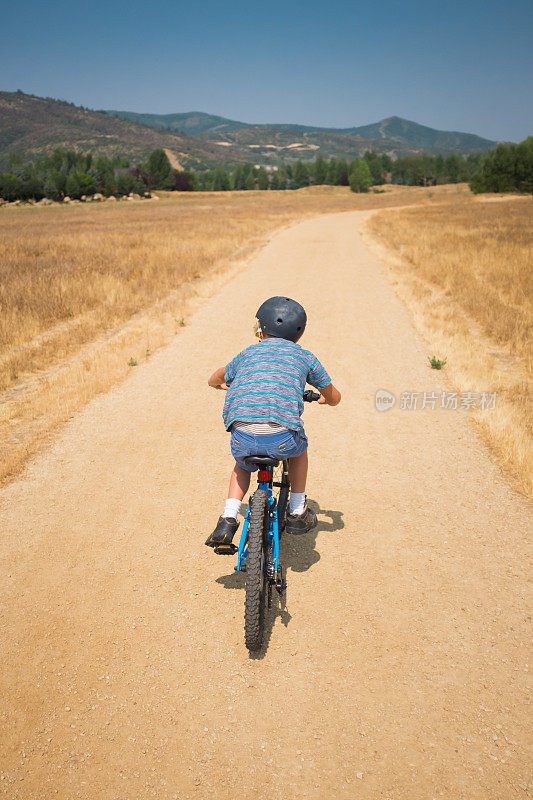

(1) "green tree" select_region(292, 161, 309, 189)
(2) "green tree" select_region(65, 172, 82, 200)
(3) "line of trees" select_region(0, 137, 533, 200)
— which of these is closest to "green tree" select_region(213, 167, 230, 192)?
(3) "line of trees" select_region(0, 137, 533, 200)

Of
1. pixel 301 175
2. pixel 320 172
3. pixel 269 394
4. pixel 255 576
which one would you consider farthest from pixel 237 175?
pixel 255 576

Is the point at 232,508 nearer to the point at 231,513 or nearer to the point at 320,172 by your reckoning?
the point at 231,513

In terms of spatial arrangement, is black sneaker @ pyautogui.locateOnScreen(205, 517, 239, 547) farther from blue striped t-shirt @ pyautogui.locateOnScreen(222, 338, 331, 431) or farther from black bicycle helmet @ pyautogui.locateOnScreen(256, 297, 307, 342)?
black bicycle helmet @ pyautogui.locateOnScreen(256, 297, 307, 342)

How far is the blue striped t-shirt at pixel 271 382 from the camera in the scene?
284 cm

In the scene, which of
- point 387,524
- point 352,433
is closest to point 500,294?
point 352,433

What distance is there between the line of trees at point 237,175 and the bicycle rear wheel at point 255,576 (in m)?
93.9

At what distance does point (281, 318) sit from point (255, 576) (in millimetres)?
1649

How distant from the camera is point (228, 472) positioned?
493 centimetres

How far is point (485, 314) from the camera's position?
35.0ft

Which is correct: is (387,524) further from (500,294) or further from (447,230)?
(447,230)

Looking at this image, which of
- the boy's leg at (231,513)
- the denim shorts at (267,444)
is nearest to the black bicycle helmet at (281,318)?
the denim shorts at (267,444)

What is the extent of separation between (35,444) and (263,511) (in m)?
3.94

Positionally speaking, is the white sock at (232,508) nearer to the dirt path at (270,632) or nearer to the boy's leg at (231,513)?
the boy's leg at (231,513)

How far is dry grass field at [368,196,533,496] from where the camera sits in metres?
5.84
